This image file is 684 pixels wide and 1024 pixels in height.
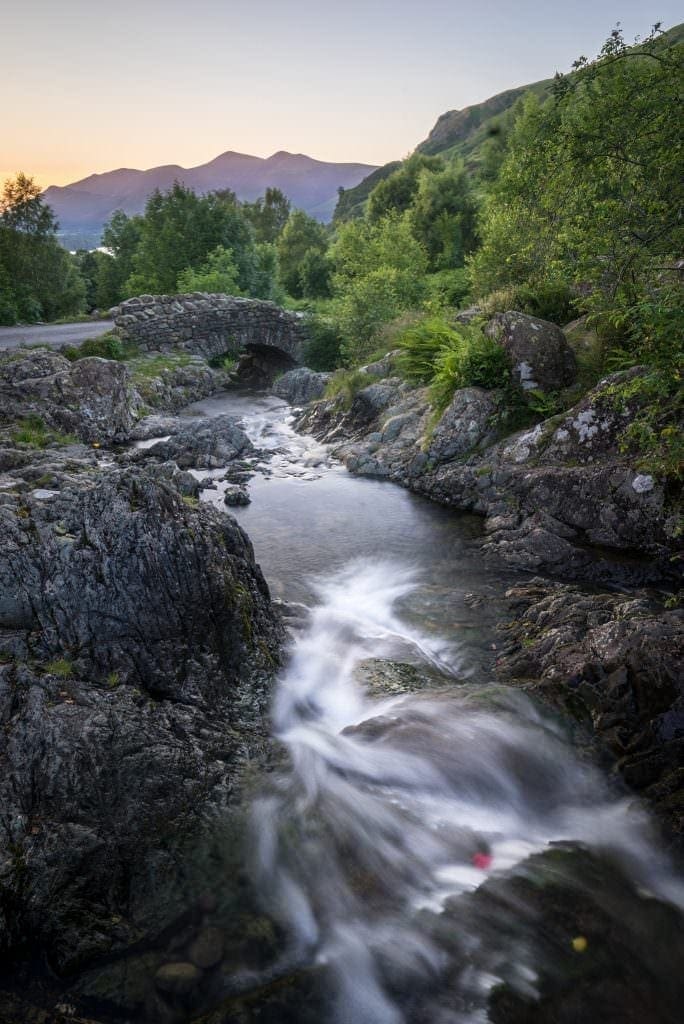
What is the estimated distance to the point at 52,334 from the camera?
27.6 metres

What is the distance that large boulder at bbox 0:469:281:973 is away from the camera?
5.49 m

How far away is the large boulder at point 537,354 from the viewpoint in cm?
1630

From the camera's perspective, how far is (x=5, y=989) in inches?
197

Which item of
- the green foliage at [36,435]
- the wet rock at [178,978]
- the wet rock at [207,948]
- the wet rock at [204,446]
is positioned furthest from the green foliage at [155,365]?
the wet rock at [178,978]

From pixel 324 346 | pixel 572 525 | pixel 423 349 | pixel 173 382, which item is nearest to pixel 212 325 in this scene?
pixel 324 346

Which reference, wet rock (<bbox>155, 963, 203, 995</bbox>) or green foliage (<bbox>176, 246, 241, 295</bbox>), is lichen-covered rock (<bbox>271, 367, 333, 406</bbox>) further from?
wet rock (<bbox>155, 963, 203, 995</bbox>)

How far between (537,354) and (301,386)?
51.4 ft

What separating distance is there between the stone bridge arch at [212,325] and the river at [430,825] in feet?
78.2

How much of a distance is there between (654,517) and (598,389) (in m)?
3.62

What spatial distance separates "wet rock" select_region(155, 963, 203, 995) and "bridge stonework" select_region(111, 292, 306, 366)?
95.0 ft

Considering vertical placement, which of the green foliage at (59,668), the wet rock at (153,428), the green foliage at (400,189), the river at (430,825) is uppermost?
the green foliage at (400,189)

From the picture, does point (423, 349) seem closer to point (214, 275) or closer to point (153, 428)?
point (153, 428)

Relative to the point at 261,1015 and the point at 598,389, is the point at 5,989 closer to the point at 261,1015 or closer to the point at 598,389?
the point at 261,1015

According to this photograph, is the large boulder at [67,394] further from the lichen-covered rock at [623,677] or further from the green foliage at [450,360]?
the lichen-covered rock at [623,677]
